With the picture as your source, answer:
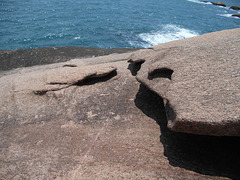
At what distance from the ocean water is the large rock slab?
998 centimetres

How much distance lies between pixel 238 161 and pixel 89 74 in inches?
109

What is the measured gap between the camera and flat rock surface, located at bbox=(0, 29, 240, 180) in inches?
85.7

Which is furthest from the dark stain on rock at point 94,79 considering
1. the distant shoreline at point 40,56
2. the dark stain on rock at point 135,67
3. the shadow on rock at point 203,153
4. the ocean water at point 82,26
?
the ocean water at point 82,26

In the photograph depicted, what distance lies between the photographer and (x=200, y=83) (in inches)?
93.6

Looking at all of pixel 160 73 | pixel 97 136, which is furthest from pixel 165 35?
pixel 97 136

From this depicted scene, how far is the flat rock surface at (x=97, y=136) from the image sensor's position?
7.14 feet

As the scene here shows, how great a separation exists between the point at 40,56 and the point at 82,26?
10.2 metres

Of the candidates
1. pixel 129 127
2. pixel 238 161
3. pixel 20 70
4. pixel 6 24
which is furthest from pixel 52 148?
pixel 6 24

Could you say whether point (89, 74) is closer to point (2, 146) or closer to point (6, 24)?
point (2, 146)

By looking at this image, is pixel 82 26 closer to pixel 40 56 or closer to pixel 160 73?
pixel 40 56

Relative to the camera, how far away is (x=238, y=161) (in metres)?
2.10

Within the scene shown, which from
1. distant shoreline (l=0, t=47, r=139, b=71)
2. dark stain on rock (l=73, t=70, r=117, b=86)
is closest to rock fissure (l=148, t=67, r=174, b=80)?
dark stain on rock (l=73, t=70, r=117, b=86)

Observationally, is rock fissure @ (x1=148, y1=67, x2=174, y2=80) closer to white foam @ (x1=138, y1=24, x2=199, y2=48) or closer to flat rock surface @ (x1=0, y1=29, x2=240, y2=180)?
flat rock surface @ (x1=0, y1=29, x2=240, y2=180)

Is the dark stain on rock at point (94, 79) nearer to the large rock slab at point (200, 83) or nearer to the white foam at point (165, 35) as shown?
the large rock slab at point (200, 83)
